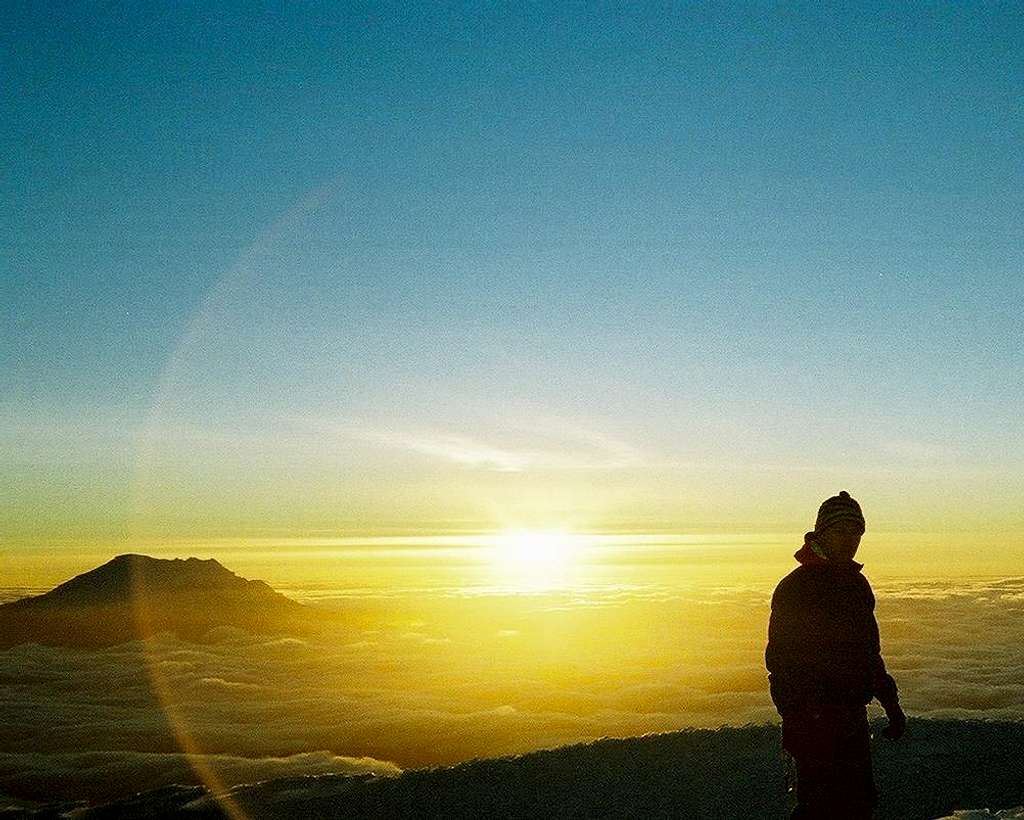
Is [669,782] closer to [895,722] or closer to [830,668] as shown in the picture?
[895,722]

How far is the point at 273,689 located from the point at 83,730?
3319cm

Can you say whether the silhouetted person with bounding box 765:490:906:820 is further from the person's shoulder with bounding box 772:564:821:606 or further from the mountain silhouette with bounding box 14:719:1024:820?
the mountain silhouette with bounding box 14:719:1024:820

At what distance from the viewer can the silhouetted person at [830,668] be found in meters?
6.20

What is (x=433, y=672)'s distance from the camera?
153 metres

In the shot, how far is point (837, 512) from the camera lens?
641cm

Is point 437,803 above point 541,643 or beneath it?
above

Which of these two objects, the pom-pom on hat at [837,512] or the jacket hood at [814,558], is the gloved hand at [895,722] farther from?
the pom-pom on hat at [837,512]

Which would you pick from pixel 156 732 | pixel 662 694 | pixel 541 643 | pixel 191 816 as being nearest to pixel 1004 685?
pixel 662 694

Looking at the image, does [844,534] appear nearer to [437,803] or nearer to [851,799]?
[851,799]

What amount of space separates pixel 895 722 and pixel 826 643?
33.0 inches

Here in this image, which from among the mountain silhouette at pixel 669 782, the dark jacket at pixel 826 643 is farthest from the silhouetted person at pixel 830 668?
the mountain silhouette at pixel 669 782

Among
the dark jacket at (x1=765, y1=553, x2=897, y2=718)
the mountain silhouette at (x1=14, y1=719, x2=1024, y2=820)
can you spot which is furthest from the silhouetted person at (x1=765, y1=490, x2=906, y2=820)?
the mountain silhouette at (x1=14, y1=719, x2=1024, y2=820)

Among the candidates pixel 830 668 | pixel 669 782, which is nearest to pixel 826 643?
pixel 830 668

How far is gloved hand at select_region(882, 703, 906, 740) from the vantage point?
243 inches
